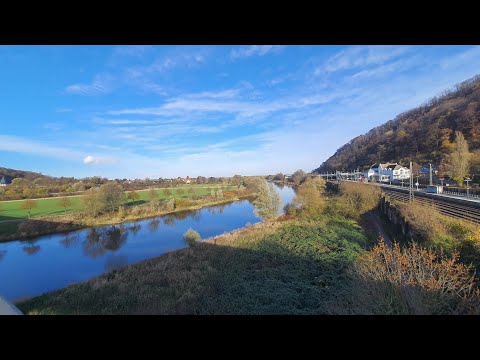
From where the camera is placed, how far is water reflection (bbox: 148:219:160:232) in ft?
51.7

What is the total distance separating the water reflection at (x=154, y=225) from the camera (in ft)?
51.7

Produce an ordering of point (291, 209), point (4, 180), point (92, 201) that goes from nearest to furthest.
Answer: point (4, 180) < point (291, 209) < point (92, 201)

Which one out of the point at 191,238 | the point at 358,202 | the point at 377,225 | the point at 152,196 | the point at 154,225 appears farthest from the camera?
the point at 152,196

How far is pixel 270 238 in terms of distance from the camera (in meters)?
10.7

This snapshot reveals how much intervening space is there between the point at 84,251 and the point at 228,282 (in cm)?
921

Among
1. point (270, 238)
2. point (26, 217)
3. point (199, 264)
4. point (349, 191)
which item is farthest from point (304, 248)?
point (26, 217)

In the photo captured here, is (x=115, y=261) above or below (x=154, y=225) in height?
below

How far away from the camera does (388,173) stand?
2709cm

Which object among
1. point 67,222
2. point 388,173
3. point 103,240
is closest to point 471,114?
point 388,173

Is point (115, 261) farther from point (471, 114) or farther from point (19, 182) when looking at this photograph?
point (471, 114)
